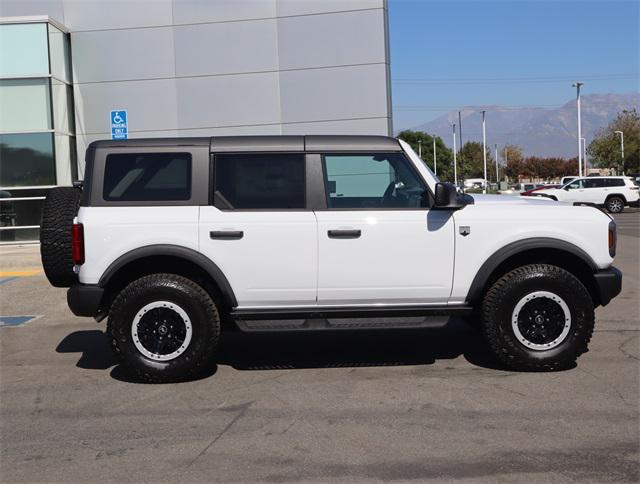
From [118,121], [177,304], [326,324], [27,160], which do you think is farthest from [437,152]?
[177,304]

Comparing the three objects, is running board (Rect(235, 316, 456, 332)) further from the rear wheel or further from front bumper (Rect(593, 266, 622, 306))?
the rear wheel

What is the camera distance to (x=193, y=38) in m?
18.5

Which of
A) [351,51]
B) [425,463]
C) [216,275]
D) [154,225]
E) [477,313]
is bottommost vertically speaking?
[425,463]

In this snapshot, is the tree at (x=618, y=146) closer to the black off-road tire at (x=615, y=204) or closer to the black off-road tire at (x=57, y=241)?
the black off-road tire at (x=615, y=204)

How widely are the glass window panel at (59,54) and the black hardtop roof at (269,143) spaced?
1398cm

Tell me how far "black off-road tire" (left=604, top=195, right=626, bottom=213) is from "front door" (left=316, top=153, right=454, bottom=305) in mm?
28554

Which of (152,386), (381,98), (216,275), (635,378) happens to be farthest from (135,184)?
(381,98)

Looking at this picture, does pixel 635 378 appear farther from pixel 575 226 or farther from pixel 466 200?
pixel 466 200

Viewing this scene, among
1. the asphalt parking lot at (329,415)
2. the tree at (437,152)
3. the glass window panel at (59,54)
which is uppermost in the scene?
the tree at (437,152)

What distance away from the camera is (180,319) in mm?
6016

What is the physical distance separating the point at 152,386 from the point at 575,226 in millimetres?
3782

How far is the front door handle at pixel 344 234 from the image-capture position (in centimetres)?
595

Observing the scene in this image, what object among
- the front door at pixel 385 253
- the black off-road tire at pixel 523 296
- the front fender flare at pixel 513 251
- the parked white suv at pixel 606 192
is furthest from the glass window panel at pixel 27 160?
the parked white suv at pixel 606 192

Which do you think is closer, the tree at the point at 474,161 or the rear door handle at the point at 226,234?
the rear door handle at the point at 226,234
